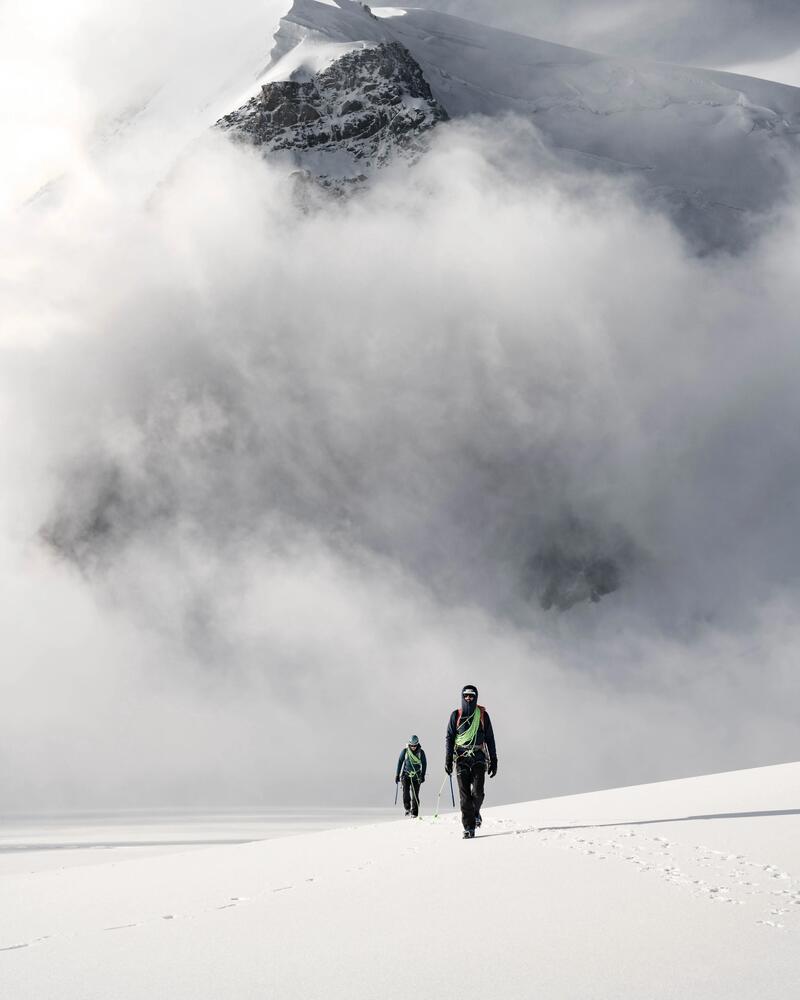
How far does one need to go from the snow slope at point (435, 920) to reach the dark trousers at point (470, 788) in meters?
1.24

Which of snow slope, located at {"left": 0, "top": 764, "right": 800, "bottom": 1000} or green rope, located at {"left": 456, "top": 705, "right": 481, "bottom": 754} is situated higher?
green rope, located at {"left": 456, "top": 705, "right": 481, "bottom": 754}

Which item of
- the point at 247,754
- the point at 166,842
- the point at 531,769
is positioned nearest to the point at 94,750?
the point at 247,754

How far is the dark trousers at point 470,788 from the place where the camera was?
49.3 ft

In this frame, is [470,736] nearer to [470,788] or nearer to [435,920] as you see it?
[470,788]

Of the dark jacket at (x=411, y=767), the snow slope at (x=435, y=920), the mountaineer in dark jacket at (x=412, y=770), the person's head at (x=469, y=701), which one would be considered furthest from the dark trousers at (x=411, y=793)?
the snow slope at (x=435, y=920)

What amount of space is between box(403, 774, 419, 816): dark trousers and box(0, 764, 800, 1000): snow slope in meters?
10.3

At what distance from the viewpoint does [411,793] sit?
79.9 feet

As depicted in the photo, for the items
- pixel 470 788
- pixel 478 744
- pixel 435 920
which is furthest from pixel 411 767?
pixel 435 920

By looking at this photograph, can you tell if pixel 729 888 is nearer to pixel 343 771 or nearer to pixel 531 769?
pixel 343 771

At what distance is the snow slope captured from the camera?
21.1ft

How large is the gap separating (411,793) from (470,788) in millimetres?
8945

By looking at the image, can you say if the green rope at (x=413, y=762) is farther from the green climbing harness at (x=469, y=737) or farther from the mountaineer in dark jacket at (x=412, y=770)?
the green climbing harness at (x=469, y=737)

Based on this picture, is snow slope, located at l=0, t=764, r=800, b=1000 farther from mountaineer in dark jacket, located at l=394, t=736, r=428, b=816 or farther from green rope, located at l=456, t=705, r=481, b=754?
mountaineer in dark jacket, located at l=394, t=736, r=428, b=816

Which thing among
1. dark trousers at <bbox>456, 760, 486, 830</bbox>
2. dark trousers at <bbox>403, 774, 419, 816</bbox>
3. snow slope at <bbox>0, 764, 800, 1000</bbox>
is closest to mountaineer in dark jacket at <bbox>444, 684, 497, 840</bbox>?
dark trousers at <bbox>456, 760, 486, 830</bbox>
